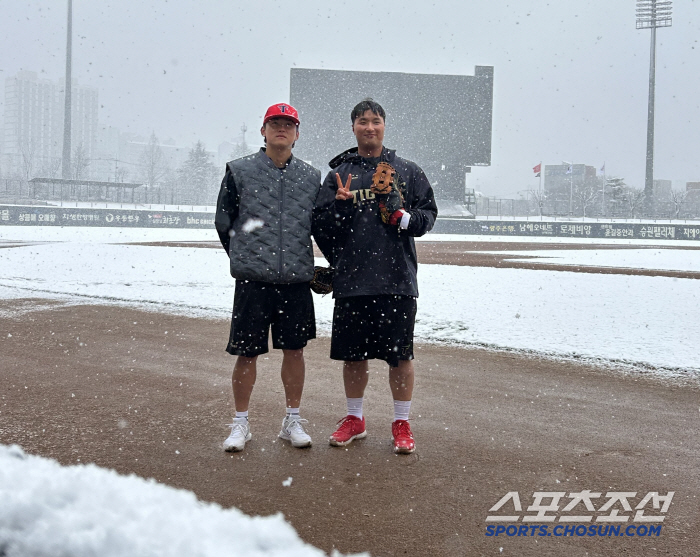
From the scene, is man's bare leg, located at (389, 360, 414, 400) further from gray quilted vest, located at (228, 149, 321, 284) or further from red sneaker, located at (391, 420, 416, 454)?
gray quilted vest, located at (228, 149, 321, 284)

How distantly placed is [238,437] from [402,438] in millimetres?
899

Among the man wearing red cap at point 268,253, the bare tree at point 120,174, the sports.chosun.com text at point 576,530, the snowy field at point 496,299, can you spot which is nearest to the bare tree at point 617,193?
the bare tree at point 120,174

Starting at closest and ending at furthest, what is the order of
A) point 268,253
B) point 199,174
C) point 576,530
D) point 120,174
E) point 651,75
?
point 576,530 → point 268,253 → point 651,75 → point 199,174 → point 120,174

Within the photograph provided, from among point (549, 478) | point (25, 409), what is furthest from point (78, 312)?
point (549, 478)

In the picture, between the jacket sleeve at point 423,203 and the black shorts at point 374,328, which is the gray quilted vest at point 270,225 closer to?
the black shorts at point 374,328

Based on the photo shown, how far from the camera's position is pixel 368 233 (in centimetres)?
347

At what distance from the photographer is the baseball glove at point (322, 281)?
3.55m

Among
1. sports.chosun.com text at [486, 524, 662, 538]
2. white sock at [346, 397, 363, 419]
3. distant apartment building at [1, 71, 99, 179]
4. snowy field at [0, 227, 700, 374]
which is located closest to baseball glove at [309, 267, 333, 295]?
white sock at [346, 397, 363, 419]

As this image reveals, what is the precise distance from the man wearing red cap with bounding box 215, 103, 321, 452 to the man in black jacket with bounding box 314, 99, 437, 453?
173mm

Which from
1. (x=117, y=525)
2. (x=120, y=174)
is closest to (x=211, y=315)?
(x=117, y=525)

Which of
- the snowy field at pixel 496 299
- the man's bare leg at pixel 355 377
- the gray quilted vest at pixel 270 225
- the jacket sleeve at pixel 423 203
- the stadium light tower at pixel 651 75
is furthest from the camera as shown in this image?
the stadium light tower at pixel 651 75

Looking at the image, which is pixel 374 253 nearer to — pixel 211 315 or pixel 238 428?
pixel 238 428

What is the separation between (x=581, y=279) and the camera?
1168cm

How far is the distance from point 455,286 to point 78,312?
6.21 meters
